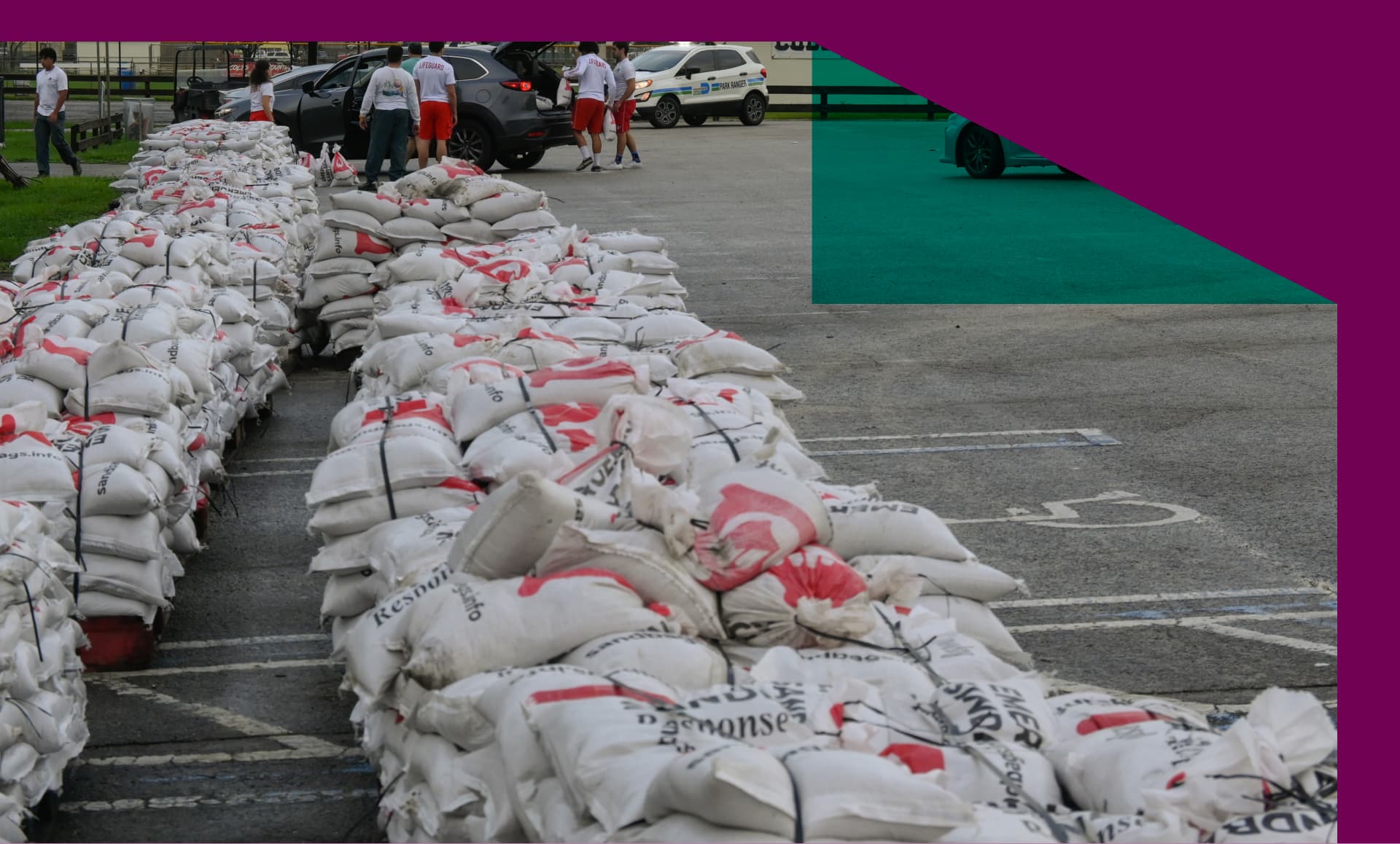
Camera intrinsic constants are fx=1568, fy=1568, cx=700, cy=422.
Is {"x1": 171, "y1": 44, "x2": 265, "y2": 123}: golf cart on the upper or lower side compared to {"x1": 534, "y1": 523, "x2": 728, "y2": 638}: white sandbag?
upper

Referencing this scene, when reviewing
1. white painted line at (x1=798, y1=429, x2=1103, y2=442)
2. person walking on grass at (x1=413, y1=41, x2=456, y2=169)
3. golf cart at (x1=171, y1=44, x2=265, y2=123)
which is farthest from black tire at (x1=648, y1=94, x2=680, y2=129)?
white painted line at (x1=798, y1=429, x2=1103, y2=442)

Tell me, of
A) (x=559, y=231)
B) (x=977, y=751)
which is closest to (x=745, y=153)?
(x=559, y=231)

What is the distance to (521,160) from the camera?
992 inches

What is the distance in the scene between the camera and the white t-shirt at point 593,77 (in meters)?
23.3

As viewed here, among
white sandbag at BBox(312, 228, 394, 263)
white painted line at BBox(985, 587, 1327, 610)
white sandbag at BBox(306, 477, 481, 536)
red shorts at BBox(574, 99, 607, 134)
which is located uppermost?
red shorts at BBox(574, 99, 607, 134)

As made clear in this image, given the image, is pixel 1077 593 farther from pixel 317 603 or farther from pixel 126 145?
pixel 126 145

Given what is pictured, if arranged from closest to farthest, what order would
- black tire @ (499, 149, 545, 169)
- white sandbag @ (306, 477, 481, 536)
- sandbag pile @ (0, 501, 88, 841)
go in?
sandbag pile @ (0, 501, 88, 841)
white sandbag @ (306, 477, 481, 536)
black tire @ (499, 149, 545, 169)

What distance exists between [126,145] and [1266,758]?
29020 millimetres

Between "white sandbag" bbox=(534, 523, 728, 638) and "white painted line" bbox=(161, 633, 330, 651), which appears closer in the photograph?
"white sandbag" bbox=(534, 523, 728, 638)

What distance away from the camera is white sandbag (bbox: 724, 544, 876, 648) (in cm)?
403

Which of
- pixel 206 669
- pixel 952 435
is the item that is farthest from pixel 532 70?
pixel 206 669

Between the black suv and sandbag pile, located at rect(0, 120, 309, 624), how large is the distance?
10326mm
